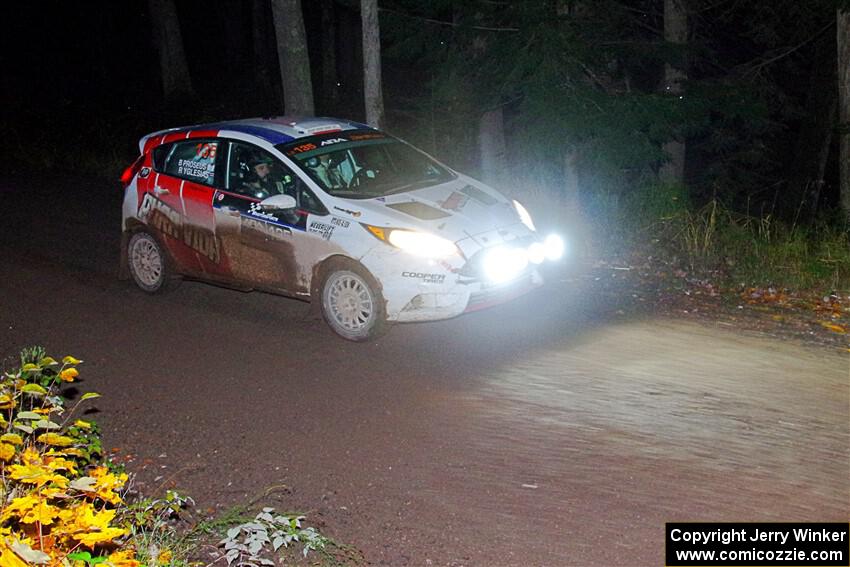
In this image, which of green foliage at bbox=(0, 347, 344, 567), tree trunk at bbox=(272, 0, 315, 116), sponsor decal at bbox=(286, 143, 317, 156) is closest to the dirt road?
green foliage at bbox=(0, 347, 344, 567)

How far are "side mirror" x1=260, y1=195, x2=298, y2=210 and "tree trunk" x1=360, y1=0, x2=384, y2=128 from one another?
19.2ft

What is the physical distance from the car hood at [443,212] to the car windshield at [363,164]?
0.22m

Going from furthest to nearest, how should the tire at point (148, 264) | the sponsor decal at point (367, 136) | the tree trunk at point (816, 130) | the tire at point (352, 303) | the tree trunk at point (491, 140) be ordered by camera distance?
the tree trunk at point (816, 130) → the tree trunk at point (491, 140) → the tire at point (148, 264) → the sponsor decal at point (367, 136) → the tire at point (352, 303)

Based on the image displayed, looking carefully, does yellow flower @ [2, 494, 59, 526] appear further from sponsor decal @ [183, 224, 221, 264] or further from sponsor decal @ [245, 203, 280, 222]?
sponsor decal @ [183, 224, 221, 264]

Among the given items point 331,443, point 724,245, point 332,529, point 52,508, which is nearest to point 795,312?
point 724,245

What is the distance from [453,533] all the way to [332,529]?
2.22ft

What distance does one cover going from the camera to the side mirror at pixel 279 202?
910cm

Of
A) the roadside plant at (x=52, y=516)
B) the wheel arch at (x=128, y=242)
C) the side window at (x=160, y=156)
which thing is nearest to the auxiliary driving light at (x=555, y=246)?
the wheel arch at (x=128, y=242)

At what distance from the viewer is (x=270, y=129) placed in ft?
33.1

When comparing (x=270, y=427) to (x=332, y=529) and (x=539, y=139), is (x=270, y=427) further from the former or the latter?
(x=539, y=139)

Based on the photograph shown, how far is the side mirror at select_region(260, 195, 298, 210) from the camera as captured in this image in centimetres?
910

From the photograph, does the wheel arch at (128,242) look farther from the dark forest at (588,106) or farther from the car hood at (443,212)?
the dark forest at (588,106)

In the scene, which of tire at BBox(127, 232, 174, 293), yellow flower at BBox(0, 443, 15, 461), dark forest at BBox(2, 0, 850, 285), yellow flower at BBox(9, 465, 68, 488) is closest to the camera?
yellow flower at BBox(9, 465, 68, 488)

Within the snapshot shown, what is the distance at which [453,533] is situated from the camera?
5.56 metres
